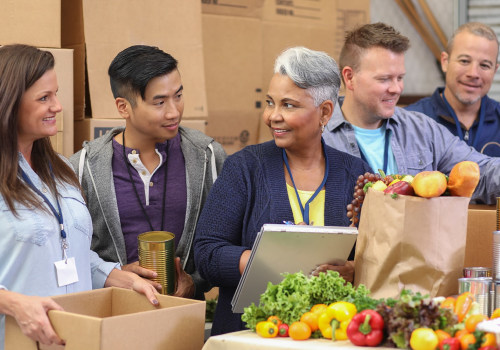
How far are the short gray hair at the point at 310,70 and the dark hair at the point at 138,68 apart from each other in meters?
0.51

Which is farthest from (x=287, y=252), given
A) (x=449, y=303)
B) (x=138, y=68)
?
(x=138, y=68)

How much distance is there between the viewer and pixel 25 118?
235 cm

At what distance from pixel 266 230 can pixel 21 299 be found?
682 mm

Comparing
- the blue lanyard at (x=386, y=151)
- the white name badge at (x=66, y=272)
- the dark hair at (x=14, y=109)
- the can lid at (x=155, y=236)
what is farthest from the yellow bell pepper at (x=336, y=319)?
the blue lanyard at (x=386, y=151)

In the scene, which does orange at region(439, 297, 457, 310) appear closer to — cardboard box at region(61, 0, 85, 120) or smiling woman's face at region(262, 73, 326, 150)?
smiling woman's face at region(262, 73, 326, 150)

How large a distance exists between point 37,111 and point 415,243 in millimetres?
1225

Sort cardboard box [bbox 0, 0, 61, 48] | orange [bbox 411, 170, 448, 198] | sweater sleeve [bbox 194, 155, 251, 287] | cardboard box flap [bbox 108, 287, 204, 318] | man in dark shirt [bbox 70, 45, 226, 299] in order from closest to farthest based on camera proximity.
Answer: orange [bbox 411, 170, 448, 198]
cardboard box flap [bbox 108, 287, 204, 318]
sweater sleeve [bbox 194, 155, 251, 287]
man in dark shirt [bbox 70, 45, 226, 299]
cardboard box [bbox 0, 0, 61, 48]

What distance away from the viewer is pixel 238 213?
2.46 metres

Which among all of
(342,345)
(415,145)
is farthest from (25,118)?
(415,145)

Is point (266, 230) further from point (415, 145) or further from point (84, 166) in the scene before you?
point (415, 145)

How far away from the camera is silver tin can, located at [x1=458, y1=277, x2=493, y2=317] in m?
1.94

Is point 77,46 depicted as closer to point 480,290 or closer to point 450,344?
point 480,290

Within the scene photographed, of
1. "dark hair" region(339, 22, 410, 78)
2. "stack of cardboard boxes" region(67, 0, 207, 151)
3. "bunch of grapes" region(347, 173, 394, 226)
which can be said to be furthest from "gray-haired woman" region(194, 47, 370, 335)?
"stack of cardboard boxes" region(67, 0, 207, 151)

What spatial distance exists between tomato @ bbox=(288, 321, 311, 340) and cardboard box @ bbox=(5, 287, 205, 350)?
0.31m
